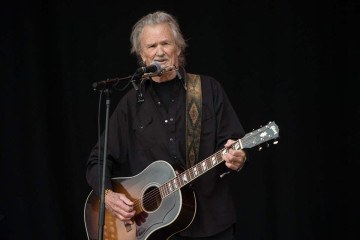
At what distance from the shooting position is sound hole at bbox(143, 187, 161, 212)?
312cm

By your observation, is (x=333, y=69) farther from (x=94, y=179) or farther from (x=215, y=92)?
(x=94, y=179)

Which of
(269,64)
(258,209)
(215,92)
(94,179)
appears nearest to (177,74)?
(215,92)

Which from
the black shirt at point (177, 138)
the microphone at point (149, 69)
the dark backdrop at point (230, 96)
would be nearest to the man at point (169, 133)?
the black shirt at point (177, 138)

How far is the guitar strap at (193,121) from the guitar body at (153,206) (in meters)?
0.14

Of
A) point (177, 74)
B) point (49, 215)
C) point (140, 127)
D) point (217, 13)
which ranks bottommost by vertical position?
point (49, 215)

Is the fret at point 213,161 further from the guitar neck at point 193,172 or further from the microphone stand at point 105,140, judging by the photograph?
the microphone stand at point 105,140

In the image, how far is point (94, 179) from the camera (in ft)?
10.7

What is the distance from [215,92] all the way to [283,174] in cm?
140

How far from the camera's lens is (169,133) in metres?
3.12

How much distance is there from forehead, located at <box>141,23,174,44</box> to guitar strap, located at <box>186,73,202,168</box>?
0.29 metres

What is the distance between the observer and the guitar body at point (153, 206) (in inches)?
117

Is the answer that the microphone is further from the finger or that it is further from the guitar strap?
the finger

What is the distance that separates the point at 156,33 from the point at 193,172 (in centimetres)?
83

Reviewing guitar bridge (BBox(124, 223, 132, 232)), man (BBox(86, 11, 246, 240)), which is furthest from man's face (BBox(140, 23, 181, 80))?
guitar bridge (BBox(124, 223, 132, 232))
